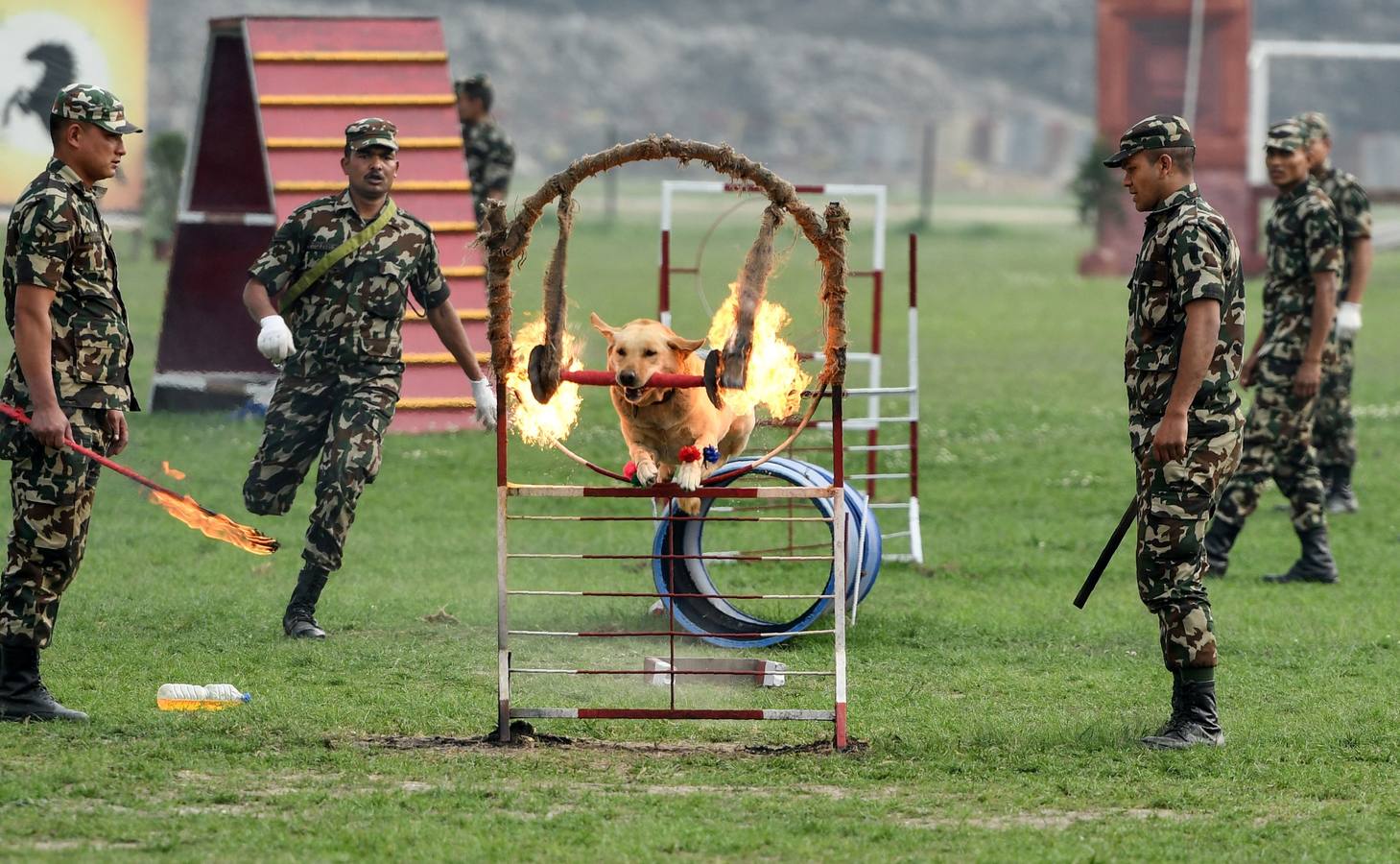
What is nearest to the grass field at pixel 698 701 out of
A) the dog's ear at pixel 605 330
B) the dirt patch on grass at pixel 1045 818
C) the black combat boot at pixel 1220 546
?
the dirt patch on grass at pixel 1045 818

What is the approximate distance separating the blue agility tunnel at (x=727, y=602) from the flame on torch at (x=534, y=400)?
1696mm

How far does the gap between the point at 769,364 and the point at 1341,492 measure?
7228mm

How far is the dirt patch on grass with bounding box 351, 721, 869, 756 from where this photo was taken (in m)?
6.62

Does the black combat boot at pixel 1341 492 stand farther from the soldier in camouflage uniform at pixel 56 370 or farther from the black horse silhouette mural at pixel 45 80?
the black horse silhouette mural at pixel 45 80

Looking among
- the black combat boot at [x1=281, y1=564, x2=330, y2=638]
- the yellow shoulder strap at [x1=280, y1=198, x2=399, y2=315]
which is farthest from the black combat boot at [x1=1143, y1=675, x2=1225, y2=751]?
the yellow shoulder strap at [x1=280, y1=198, x2=399, y2=315]

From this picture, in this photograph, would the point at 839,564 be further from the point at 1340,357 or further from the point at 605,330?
the point at 1340,357

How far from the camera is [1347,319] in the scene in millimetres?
11164

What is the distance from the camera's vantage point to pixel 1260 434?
10.3m

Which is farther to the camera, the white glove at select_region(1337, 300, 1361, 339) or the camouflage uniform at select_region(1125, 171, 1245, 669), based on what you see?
the white glove at select_region(1337, 300, 1361, 339)

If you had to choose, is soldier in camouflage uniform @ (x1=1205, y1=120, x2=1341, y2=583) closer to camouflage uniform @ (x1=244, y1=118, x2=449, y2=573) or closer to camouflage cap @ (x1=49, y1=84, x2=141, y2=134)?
camouflage uniform @ (x1=244, y1=118, x2=449, y2=573)

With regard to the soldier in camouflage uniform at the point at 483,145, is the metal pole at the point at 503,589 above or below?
below

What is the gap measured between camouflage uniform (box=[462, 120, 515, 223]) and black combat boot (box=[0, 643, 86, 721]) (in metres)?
10.00

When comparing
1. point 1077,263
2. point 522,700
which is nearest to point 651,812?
point 522,700

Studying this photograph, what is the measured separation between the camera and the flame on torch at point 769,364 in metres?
6.64
